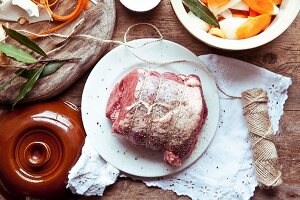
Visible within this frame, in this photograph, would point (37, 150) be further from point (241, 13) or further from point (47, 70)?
point (241, 13)

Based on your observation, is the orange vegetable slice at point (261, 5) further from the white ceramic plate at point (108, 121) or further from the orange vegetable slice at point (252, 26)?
the white ceramic plate at point (108, 121)

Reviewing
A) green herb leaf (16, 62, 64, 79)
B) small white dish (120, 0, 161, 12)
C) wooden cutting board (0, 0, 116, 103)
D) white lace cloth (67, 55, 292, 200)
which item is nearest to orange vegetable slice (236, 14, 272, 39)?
white lace cloth (67, 55, 292, 200)

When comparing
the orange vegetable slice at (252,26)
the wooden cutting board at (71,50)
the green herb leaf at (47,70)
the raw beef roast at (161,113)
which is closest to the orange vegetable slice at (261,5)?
the orange vegetable slice at (252,26)

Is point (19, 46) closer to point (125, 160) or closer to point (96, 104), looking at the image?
point (96, 104)

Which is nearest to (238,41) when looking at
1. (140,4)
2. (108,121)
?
(140,4)

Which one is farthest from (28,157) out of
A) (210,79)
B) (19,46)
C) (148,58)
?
(210,79)

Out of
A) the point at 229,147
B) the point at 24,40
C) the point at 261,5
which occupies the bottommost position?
the point at 229,147
